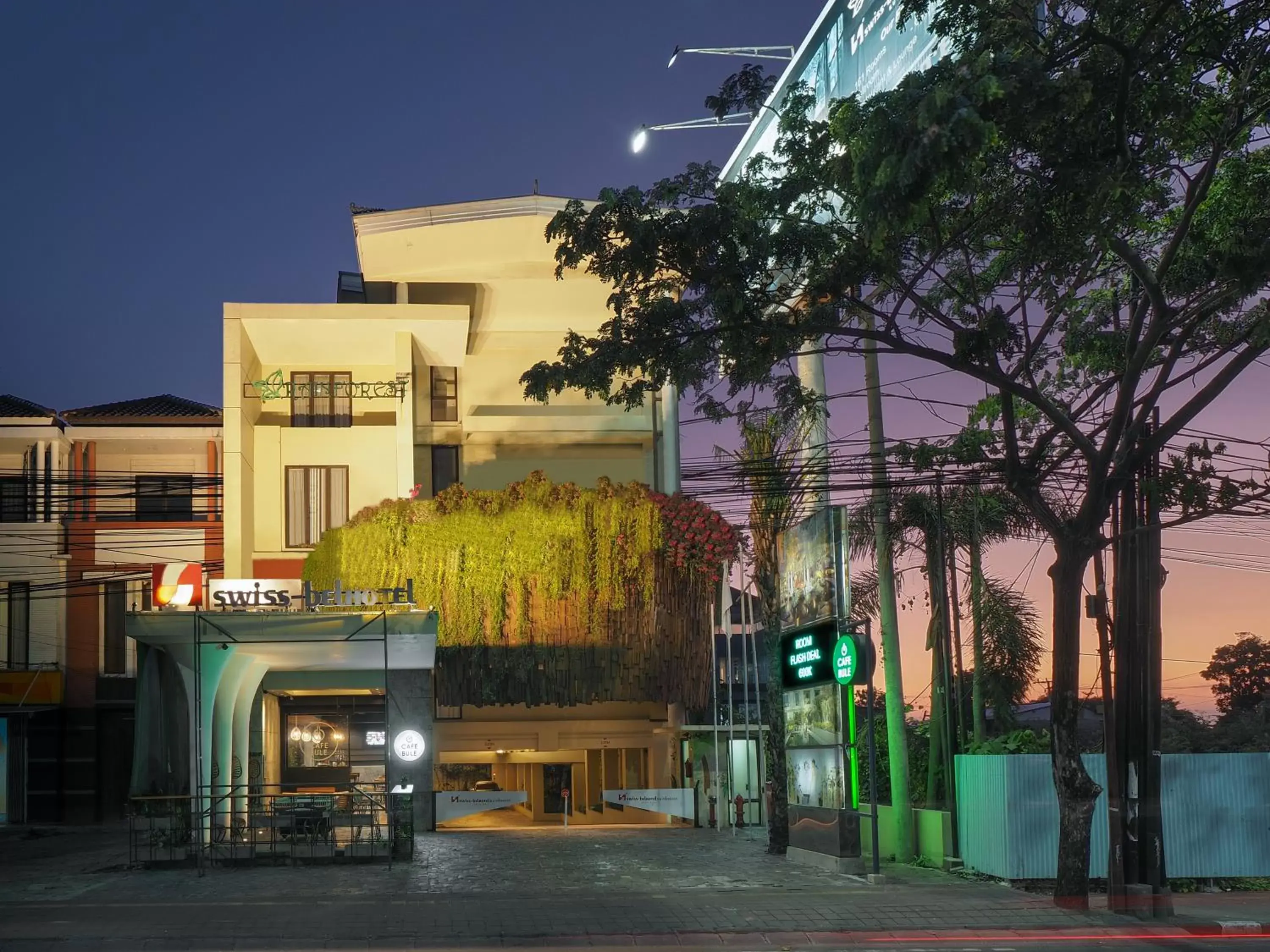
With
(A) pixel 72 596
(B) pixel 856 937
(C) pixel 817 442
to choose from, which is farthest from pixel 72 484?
(B) pixel 856 937

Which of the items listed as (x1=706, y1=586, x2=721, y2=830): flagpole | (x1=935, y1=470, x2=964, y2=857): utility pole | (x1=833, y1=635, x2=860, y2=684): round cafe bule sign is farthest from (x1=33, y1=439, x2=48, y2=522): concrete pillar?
(x1=833, y1=635, x2=860, y2=684): round cafe bule sign

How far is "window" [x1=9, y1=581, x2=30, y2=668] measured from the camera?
1526 inches

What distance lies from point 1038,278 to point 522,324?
21.9 meters

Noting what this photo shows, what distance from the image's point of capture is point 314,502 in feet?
115

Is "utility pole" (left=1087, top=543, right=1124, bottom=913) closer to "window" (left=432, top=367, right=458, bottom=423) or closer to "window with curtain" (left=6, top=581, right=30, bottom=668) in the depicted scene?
"window" (left=432, top=367, right=458, bottom=423)

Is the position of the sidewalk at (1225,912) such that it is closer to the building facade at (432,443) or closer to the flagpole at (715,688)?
the flagpole at (715,688)

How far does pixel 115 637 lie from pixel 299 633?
18488 millimetres

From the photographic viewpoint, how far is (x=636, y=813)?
37062 mm

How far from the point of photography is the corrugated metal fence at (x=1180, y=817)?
19.4 m

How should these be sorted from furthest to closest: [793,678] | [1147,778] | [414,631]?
[414,631] → [793,678] → [1147,778]

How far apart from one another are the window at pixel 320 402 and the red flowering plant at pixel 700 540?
9.06 metres

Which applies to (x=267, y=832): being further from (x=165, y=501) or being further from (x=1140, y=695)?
(x=165, y=501)

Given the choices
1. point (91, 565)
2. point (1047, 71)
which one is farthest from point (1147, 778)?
point (91, 565)

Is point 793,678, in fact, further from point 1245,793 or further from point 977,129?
point 977,129
